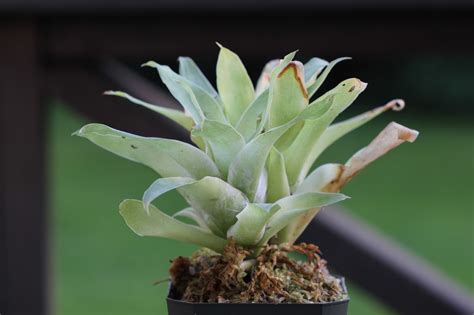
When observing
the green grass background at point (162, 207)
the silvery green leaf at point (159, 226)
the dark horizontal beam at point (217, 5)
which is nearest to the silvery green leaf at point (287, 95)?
the silvery green leaf at point (159, 226)

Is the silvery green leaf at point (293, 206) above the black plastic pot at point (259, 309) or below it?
above

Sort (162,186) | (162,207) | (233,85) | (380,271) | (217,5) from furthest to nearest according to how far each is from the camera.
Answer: (162,207) < (380,271) < (217,5) < (233,85) < (162,186)

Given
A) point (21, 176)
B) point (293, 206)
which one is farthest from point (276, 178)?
point (21, 176)

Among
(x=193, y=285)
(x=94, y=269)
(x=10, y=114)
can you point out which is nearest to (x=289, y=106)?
(x=193, y=285)

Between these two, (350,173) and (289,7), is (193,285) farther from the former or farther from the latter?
(289,7)

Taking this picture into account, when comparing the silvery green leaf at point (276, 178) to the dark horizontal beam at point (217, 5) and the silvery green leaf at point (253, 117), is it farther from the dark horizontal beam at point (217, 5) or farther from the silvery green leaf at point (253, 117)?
the dark horizontal beam at point (217, 5)

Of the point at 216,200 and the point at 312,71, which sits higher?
the point at 312,71

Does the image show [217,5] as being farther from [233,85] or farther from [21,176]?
[233,85]

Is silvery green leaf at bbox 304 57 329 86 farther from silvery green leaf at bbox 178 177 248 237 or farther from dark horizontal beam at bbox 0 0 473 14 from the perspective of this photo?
dark horizontal beam at bbox 0 0 473 14
